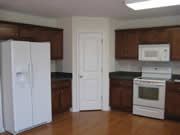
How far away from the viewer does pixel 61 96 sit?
424 cm

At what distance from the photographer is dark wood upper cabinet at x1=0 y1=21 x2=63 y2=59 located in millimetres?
Result: 3466

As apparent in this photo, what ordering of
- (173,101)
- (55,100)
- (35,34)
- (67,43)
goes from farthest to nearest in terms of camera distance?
(67,43), (55,100), (35,34), (173,101)

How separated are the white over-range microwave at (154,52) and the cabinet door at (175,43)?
117 mm

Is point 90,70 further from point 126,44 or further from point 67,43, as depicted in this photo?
point 126,44

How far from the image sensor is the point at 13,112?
314cm

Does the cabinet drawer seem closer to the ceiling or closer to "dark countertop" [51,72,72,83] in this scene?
"dark countertop" [51,72,72,83]

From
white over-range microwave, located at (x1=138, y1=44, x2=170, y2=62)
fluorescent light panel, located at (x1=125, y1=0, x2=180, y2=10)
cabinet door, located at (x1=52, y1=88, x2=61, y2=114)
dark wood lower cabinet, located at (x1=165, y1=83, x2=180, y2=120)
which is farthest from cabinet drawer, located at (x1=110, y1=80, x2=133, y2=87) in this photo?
fluorescent light panel, located at (x1=125, y1=0, x2=180, y2=10)

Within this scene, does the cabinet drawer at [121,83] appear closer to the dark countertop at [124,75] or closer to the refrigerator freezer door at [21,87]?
the dark countertop at [124,75]

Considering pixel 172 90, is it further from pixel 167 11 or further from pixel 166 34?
pixel 167 11

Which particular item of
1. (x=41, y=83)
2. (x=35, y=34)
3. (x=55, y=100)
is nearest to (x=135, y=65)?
(x=55, y=100)

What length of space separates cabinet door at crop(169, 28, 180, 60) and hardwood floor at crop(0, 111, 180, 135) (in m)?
1.51

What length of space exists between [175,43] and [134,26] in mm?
1245

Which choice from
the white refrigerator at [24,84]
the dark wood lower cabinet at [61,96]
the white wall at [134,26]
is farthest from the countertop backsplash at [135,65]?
the white refrigerator at [24,84]

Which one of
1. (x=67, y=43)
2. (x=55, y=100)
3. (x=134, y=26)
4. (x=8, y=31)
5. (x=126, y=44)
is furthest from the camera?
(x=134, y=26)
